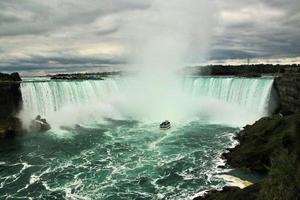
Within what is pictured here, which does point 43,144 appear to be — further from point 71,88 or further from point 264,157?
point 264,157

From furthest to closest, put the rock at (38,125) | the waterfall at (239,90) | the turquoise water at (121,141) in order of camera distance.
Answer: the waterfall at (239,90), the rock at (38,125), the turquoise water at (121,141)

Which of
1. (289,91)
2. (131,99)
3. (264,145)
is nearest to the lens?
(264,145)

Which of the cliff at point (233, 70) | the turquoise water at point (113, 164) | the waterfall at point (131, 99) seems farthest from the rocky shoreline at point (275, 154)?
the cliff at point (233, 70)

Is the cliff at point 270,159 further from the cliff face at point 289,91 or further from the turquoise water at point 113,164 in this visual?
the cliff face at point 289,91

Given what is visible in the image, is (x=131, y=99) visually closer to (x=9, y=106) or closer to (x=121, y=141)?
(x=9, y=106)

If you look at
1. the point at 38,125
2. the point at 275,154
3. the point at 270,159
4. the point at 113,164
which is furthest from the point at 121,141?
the point at 270,159

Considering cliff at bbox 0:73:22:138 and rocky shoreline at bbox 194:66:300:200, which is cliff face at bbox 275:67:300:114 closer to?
rocky shoreline at bbox 194:66:300:200
